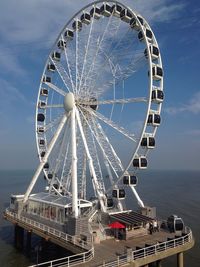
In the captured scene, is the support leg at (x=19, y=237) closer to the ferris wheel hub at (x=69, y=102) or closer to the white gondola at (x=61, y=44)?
the ferris wheel hub at (x=69, y=102)

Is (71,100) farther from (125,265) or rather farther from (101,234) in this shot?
(125,265)

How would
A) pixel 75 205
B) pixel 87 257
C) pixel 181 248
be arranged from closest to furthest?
pixel 87 257, pixel 181 248, pixel 75 205

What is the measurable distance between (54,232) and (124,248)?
7516 millimetres

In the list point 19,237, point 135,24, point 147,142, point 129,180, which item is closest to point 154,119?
point 147,142

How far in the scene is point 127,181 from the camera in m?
30.4

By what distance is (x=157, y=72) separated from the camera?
30.7 meters

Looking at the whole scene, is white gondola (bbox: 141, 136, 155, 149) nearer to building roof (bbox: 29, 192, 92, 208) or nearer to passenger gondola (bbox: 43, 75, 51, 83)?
building roof (bbox: 29, 192, 92, 208)

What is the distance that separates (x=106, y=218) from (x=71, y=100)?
12.8 m

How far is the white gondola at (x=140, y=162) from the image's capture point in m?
29.4

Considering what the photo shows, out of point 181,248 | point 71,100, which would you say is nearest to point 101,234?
point 181,248

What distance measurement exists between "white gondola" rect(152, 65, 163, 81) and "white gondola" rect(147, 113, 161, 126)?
3.52m

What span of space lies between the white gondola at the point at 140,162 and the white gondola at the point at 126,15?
551 inches

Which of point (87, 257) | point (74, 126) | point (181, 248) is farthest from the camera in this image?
point (74, 126)

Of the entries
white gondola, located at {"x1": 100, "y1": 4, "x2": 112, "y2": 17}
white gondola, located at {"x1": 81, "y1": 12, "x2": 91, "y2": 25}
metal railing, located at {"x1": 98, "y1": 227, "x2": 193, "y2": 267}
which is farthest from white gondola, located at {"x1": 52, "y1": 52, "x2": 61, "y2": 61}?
metal railing, located at {"x1": 98, "y1": 227, "x2": 193, "y2": 267}
